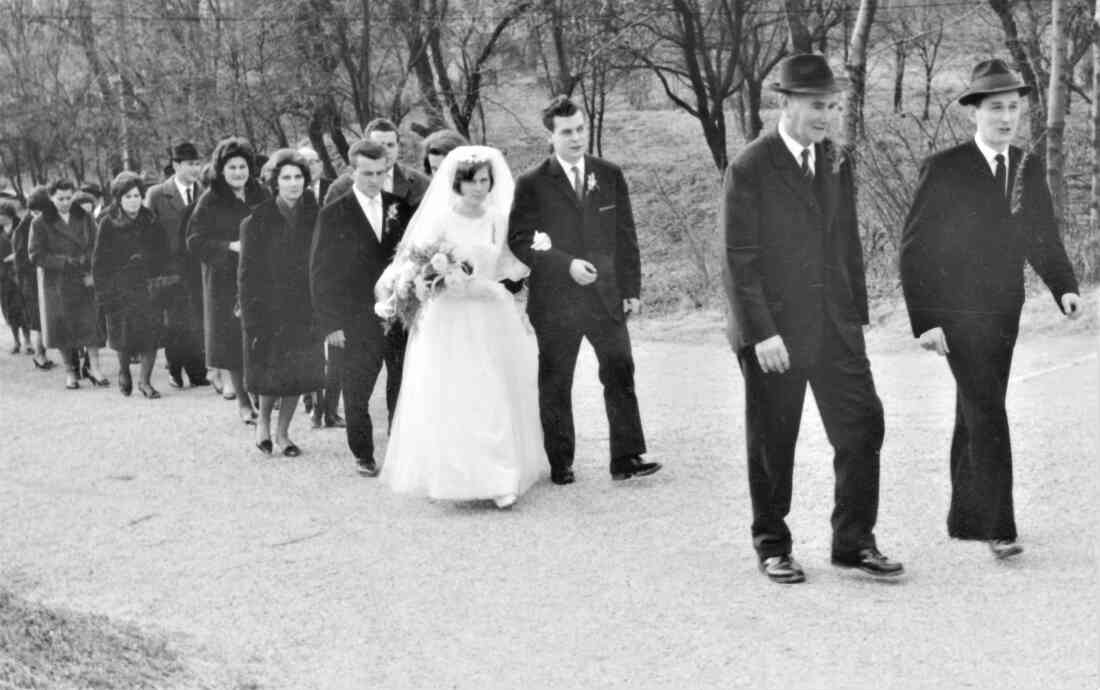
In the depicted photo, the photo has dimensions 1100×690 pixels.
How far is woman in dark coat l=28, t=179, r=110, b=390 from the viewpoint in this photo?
15305mm

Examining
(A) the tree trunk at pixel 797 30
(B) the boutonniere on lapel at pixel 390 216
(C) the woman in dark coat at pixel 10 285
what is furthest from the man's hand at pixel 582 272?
(A) the tree trunk at pixel 797 30

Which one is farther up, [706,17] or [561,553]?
[706,17]

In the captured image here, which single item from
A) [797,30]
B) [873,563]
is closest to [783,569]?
[873,563]

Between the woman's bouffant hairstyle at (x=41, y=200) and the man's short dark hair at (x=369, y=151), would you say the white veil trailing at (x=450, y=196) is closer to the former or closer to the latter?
the man's short dark hair at (x=369, y=151)

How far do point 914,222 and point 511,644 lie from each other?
2.29 metres

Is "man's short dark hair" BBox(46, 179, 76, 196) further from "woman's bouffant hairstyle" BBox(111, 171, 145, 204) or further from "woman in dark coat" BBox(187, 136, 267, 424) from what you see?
"woman in dark coat" BBox(187, 136, 267, 424)

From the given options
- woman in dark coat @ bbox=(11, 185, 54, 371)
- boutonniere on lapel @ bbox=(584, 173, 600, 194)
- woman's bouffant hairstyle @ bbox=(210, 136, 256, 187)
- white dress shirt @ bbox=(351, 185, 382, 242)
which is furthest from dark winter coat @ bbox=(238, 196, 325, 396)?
woman in dark coat @ bbox=(11, 185, 54, 371)

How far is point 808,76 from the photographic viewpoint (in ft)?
20.3

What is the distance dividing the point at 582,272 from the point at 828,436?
2.26m

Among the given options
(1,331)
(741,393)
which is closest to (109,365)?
(1,331)

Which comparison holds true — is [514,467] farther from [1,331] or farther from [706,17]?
[706,17]

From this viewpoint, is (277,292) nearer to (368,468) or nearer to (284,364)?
(284,364)

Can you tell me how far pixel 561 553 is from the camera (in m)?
7.20

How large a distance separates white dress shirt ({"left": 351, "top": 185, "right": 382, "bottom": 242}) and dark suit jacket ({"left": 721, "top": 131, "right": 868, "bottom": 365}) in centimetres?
379
